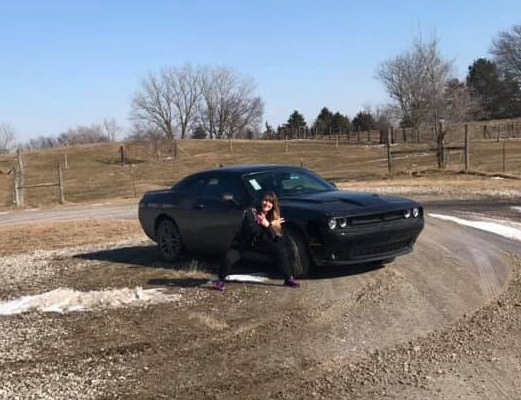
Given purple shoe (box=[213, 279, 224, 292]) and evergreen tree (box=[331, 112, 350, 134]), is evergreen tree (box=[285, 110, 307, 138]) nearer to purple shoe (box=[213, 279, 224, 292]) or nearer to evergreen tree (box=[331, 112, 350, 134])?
evergreen tree (box=[331, 112, 350, 134])

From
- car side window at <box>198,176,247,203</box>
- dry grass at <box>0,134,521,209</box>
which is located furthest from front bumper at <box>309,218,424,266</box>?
dry grass at <box>0,134,521,209</box>

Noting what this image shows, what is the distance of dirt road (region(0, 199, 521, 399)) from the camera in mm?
4988

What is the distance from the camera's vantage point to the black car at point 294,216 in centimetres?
820

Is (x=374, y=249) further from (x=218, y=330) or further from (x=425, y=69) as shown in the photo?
(x=425, y=69)

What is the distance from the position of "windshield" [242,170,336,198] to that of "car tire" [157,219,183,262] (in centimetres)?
151

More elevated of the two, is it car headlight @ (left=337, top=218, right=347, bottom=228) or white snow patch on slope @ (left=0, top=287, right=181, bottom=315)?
car headlight @ (left=337, top=218, right=347, bottom=228)

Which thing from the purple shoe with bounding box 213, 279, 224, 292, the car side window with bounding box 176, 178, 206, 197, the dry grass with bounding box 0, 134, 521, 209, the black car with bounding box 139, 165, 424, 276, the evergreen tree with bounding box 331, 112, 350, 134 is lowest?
the dry grass with bounding box 0, 134, 521, 209

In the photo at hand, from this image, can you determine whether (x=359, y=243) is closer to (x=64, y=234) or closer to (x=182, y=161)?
(x=64, y=234)

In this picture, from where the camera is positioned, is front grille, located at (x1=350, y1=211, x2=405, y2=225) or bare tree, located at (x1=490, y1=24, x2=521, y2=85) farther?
bare tree, located at (x1=490, y1=24, x2=521, y2=85)

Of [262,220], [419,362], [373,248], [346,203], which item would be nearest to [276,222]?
[262,220]

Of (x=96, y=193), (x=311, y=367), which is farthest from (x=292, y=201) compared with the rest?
(x=96, y=193)

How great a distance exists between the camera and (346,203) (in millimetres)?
8547

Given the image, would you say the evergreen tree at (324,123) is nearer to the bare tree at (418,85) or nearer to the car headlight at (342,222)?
the bare tree at (418,85)

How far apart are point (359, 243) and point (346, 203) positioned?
574mm
